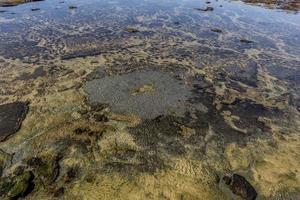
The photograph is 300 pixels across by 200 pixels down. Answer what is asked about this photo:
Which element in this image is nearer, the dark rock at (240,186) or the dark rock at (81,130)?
the dark rock at (240,186)

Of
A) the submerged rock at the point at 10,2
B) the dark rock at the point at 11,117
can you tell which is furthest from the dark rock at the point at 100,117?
the submerged rock at the point at 10,2

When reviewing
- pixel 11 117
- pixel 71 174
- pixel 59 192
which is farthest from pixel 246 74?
pixel 11 117

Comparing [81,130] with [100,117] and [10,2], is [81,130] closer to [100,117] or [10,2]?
[100,117]

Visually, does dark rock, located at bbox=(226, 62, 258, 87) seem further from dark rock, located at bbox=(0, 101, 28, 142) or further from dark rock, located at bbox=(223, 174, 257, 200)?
dark rock, located at bbox=(0, 101, 28, 142)

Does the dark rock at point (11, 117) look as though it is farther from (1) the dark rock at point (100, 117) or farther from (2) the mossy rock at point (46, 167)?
(1) the dark rock at point (100, 117)

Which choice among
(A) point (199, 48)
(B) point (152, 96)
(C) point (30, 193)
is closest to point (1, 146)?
(C) point (30, 193)
